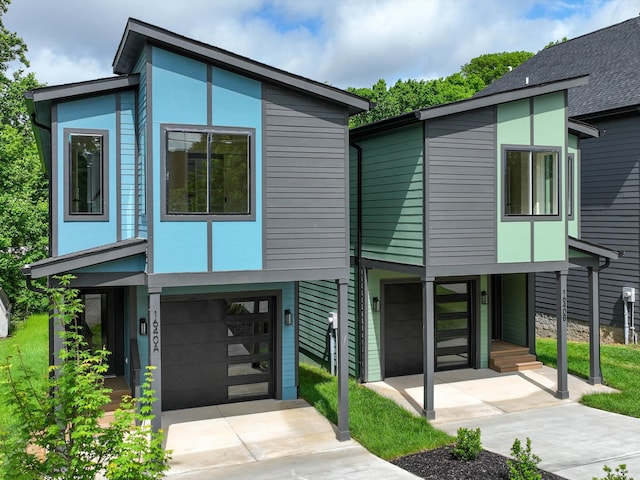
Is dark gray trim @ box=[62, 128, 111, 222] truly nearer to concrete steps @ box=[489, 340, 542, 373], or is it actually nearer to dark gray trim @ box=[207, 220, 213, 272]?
dark gray trim @ box=[207, 220, 213, 272]

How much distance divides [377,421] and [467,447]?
89.1 inches

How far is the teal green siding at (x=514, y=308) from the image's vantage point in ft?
53.6

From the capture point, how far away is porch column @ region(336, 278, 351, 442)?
10781 millimetres

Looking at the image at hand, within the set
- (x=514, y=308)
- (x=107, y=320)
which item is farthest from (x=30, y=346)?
(x=514, y=308)

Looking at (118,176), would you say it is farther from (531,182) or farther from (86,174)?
(531,182)

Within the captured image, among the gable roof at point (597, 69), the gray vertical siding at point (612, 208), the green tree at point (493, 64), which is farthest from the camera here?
the green tree at point (493, 64)

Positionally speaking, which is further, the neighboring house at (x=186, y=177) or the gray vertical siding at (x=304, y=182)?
the gray vertical siding at (x=304, y=182)

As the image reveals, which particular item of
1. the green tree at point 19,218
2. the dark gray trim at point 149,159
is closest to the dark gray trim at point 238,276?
the dark gray trim at point 149,159

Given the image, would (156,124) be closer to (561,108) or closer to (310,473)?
(310,473)

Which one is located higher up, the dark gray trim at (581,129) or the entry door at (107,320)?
the dark gray trim at (581,129)

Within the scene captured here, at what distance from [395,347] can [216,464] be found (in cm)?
632

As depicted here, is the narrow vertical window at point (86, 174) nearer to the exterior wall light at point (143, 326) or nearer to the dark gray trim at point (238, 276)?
the dark gray trim at point (238, 276)

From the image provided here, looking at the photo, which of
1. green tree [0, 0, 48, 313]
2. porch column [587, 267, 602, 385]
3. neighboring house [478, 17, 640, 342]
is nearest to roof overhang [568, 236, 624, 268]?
porch column [587, 267, 602, 385]

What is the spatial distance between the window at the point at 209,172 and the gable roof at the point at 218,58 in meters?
1.04
